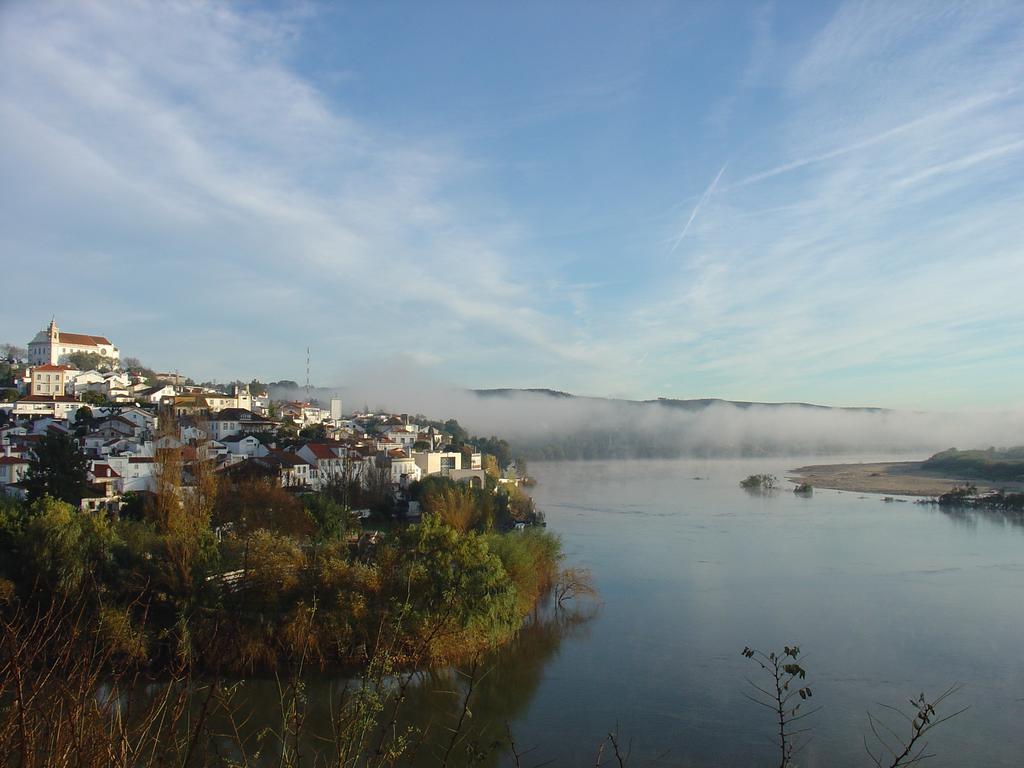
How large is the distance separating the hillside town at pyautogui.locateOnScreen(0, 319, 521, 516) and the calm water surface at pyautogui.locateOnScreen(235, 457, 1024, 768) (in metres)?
4.97

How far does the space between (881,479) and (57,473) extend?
26.9 metres

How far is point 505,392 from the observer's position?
63531mm

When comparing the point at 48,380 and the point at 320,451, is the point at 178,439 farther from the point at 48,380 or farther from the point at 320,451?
the point at 48,380

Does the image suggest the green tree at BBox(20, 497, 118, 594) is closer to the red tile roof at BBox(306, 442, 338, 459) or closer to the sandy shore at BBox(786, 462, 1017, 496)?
the red tile roof at BBox(306, 442, 338, 459)

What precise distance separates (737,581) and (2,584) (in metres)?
8.16

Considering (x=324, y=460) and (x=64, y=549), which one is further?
(x=324, y=460)

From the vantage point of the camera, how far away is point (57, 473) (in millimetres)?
10531

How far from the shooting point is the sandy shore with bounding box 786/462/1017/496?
24100 millimetres

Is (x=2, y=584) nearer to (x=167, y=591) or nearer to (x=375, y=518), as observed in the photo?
(x=167, y=591)

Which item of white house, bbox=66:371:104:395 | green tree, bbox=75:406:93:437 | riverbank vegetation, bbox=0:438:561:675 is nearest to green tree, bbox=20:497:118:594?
riverbank vegetation, bbox=0:438:561:675

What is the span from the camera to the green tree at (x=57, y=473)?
10.4 metres

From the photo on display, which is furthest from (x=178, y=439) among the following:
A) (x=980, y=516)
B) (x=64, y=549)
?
(x=980, y=516)

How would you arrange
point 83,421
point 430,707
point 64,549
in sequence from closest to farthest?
point 430,707 → point 64,549 → point 83,421

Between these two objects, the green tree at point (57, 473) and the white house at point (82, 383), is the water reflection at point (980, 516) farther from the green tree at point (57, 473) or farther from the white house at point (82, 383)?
the white house at point (82, 383)
